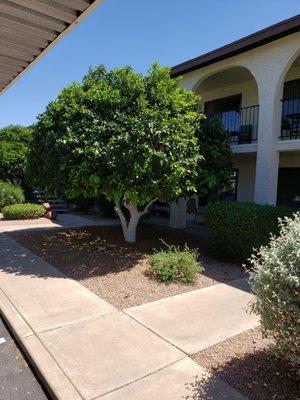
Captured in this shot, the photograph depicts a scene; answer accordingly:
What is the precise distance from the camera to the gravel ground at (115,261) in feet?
19.0

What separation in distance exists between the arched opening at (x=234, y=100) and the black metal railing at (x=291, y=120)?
993 millimetres

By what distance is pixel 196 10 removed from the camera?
984 cm

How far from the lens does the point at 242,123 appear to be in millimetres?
12484

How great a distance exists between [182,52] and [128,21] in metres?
3.75

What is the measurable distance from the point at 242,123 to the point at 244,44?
343cm

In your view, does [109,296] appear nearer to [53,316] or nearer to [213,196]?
[53,316]

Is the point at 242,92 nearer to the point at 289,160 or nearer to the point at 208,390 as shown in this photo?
the point at 289,160

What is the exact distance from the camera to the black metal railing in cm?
1044

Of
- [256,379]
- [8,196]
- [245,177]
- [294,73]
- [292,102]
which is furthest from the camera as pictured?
[8,196]

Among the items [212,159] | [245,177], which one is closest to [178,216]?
[245,177]

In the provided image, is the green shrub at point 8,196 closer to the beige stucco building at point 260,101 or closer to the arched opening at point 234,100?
the beige stucco building at point 260,101

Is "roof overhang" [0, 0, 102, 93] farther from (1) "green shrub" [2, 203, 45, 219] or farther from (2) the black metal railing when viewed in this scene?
(1) "green shrub" [2, 203, 45, 219]

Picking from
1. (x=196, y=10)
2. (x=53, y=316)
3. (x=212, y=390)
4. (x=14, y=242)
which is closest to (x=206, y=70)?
(x=196, y=10)

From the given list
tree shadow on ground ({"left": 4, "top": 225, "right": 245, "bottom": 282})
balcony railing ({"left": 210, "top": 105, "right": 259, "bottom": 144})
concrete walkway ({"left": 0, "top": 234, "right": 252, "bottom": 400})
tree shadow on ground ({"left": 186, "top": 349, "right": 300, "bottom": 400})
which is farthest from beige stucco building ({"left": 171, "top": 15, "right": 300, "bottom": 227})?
tree shadow on ground ({"left": 186, "top": 349, "right": 300, "bottom": 400})
